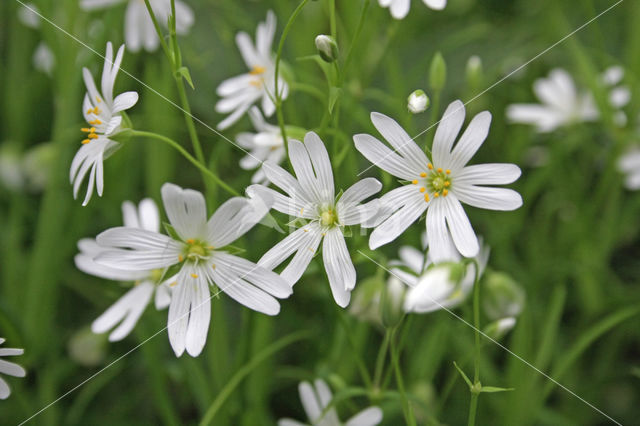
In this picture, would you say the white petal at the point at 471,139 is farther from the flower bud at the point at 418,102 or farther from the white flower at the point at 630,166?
the white flower at the point at 630,166

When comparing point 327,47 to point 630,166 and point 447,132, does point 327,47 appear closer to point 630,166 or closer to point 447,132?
point 447,132

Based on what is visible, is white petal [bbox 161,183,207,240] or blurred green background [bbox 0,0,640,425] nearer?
white petal [bbox 161,183,207,240]

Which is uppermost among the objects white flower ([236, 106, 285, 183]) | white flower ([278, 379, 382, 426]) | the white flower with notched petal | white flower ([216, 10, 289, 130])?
white flower ([216, 10, 289, 130])

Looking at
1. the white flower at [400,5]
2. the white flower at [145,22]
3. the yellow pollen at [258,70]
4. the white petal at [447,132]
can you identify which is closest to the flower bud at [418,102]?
the white petal at [447,132]

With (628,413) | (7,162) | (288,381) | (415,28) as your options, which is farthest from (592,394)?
(7,162)

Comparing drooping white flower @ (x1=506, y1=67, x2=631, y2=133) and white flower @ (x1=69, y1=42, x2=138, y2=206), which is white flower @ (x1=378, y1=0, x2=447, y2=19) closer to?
white flower @ (x1=69, y1=42, x2=138, y2=206)

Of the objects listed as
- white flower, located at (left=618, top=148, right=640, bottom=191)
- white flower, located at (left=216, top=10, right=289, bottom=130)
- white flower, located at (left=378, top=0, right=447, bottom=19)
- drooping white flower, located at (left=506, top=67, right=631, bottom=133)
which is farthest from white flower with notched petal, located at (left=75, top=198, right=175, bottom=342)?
white flower, located at (left=618, top=148, right=640, bottom=191)

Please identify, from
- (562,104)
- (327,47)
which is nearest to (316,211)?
(327,47)
